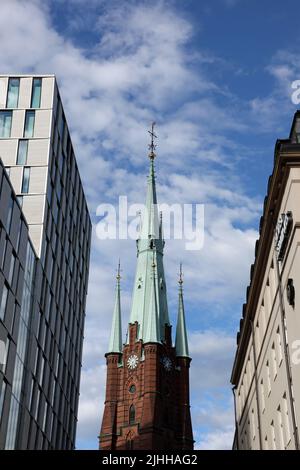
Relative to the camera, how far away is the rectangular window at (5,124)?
5356 cm

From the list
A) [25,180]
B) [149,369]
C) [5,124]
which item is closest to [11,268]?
[25,180]

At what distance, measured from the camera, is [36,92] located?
54.8 meters

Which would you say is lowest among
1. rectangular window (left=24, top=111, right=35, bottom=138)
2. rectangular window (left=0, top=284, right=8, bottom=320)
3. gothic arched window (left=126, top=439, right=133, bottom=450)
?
rectangular window (left=0, top=284, right=8, bottom=320)

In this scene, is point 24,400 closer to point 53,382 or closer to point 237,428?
point 53,382

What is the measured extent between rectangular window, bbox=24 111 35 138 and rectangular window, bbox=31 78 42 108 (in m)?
0.73

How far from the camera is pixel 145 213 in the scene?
13938 cm

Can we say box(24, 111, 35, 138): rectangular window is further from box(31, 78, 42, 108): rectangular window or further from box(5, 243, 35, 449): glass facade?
box(5, 243, 35, 449): glass facade

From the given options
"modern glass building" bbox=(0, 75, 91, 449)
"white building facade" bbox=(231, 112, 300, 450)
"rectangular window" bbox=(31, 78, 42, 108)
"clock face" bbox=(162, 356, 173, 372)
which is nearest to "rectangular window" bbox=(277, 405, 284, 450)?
"white building facade" bbox=(231, 112, 300, 450)

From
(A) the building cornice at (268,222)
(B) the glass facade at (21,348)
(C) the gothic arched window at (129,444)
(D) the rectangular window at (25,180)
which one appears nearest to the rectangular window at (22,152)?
(D) the rectangular window at (25,180)

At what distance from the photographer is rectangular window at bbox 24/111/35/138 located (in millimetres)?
53469

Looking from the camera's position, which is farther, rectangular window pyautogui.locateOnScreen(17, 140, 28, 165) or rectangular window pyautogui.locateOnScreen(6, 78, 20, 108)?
rectangular window pyautogui.locateOnScreen(6, 78, 20, 108)

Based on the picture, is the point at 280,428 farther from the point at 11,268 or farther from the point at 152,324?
the point at 152,324
